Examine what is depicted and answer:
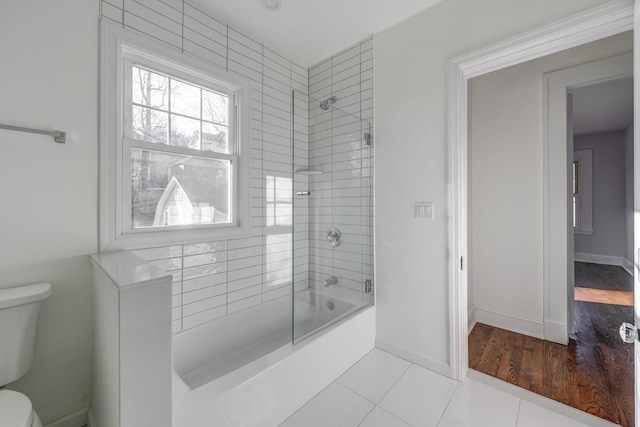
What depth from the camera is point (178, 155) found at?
1.88 m

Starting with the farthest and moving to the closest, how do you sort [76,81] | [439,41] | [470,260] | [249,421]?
[470,260], [439,41], [76,81], [249,421]

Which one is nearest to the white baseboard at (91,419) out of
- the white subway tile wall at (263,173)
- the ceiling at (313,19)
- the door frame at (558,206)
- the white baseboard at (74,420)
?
the white baseboard at (74,420)

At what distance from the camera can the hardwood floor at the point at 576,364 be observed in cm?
156

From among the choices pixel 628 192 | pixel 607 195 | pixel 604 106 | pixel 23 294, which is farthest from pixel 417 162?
pixel 607 195

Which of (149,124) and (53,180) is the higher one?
(149,124)

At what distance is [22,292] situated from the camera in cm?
121

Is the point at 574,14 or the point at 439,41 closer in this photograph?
the point at 574,14

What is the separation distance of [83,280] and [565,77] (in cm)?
370

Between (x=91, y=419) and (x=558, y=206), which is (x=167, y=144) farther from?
(x=558, y=206)

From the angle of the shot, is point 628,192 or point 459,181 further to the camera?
point 628,192

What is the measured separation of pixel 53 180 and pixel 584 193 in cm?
749

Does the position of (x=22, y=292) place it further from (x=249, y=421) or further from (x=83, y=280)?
(x=249, y=421)

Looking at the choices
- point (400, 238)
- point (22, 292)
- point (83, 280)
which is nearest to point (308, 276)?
point (400, 238)

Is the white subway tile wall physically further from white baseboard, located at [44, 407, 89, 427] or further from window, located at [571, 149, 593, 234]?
window, located at [571, 149, 593, 234]
